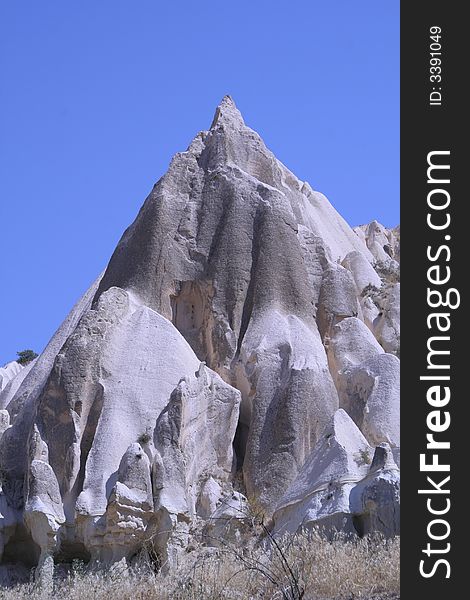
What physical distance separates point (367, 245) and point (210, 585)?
2570 cm

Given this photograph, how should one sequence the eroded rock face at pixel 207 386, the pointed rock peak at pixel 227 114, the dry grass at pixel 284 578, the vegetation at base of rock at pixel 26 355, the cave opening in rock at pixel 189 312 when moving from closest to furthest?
the dry grass at pixel 284 578, the eroded rock face at pixel 207 386, the cave opening in rock at pixel 189 312, the pointed rock peak at pixel 227 114, the vegetation at base of rock at pixel 26 355

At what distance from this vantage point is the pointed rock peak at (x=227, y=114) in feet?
108

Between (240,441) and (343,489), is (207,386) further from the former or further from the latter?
(343,489)

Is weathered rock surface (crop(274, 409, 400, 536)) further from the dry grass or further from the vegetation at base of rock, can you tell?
the vegetation at base of rock

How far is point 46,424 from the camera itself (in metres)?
24.8

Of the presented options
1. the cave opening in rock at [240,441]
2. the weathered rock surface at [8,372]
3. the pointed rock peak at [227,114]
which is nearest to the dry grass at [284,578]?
the cave opening in rock at [240,441]

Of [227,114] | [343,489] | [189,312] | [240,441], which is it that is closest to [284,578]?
[343,489]

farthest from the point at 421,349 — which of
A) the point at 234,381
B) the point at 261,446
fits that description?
the point at 234,381

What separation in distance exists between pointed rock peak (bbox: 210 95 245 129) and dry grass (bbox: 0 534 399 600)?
15.4 metres

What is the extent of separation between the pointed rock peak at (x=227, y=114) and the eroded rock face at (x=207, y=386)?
0.34ft

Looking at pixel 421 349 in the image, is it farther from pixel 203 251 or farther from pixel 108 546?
pixel 203 251

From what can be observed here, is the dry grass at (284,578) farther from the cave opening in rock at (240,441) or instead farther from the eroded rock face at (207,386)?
the cave opening in rock at (240,441)

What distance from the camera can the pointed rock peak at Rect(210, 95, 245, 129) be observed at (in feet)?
108

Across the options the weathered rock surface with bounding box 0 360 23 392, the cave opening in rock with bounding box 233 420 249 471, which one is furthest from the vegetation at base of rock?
the cave opening in rock with bounding box 233 420 249 471
